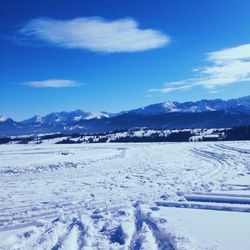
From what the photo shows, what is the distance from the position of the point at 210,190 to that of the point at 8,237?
725cm

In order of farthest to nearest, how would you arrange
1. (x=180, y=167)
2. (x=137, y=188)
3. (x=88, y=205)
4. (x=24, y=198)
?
(x=180, y=167), (x=137, y=188), (x=24, y=198), (x=88, y=205)

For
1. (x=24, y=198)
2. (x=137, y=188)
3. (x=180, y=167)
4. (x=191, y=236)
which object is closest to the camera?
(x=191, y=236)

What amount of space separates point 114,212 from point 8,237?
121 inches

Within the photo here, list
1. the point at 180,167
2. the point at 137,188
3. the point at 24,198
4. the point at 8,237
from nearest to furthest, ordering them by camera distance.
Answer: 1. the point at 8,237
2. the point at 24,198
3. the point at 137,188
4. the point at 180,167

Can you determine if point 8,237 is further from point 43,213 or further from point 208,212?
point 208,212

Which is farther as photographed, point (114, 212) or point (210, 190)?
point (210, 190)

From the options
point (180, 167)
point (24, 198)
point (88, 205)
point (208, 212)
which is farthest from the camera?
point (180, 167)

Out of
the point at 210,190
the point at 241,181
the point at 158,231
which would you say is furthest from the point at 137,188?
the point at 158,231

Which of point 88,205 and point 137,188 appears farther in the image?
point 137,188

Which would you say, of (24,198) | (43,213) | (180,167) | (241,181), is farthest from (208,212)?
(180,167)

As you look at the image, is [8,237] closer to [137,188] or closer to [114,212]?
[114,212]

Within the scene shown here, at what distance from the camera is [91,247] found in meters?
7.61

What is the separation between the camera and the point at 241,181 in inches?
595

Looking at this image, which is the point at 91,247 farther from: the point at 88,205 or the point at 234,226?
the point at 88,205
